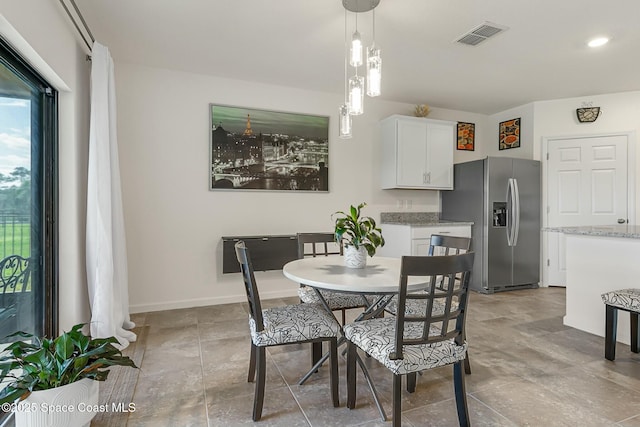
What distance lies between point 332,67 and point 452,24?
127cm

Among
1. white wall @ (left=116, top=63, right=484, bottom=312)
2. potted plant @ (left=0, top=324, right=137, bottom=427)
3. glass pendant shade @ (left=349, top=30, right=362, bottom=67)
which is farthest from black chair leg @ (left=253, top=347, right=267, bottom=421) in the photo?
white wall @ (left=116, top=63, right=484, bottom=312)

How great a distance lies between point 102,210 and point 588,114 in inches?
231

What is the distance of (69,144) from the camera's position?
2547 mm

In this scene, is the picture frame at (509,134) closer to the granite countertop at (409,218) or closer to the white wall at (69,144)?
the granite countertop at (409,218)

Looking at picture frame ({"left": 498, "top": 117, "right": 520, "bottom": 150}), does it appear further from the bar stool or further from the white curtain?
the white curtain

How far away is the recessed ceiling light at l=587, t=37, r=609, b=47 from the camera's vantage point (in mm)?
3047

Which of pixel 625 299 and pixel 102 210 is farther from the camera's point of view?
pixel 102 210

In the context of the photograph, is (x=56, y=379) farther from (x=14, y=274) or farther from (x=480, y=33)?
(x=480, y=33)

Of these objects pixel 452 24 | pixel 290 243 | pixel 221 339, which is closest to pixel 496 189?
pixel 452 24

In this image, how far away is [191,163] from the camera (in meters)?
3.78

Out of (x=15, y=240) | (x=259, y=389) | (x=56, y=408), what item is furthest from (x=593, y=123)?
(x=15, y=240)

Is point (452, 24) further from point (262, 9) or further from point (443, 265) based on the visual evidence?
point (443, 265)

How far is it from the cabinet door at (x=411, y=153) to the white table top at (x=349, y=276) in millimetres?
2230

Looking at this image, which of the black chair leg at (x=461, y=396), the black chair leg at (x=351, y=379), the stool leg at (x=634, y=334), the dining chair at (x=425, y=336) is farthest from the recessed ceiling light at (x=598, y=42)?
the black chair leg at (x=351, y=379)
